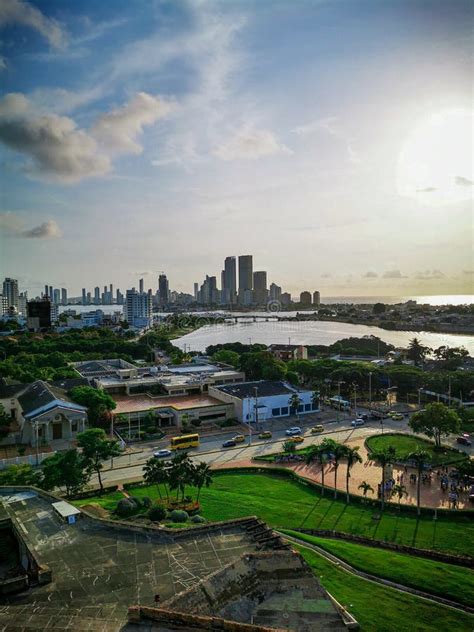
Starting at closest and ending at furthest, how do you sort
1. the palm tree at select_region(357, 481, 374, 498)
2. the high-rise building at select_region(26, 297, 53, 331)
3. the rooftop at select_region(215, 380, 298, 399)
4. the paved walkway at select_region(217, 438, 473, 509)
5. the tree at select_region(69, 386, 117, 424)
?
the palm tree at select_region(357, 481, 374, 498), the paved walkway at select_region(217, 438, 473, 509), the tree at select_region(69, 386, 117, 424), the rooftop at select_region(215, 380, 298, 399), the high-rise building at select_region(26, 297, 53, 331)

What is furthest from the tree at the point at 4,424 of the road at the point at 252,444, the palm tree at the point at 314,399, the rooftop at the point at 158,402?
the palm tree at the point at 314,399

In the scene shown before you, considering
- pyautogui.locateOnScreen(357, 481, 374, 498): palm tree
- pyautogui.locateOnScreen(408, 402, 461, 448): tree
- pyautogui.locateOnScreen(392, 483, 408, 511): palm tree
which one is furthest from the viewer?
pyautogui.locateOnScreen(408, 402, 461, 448): tree

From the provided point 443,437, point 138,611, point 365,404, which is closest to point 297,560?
point 138,611

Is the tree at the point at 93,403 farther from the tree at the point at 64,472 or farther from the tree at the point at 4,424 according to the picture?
the tree at the point at 64,472

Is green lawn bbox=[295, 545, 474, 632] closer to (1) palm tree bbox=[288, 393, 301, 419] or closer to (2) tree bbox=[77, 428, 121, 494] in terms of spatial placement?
(2) tree bbox=[77, 428, 121, 494]

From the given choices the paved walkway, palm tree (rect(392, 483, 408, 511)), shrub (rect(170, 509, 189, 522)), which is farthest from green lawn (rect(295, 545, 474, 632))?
the paved walkway

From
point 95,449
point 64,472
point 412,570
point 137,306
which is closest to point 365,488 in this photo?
point 412,570

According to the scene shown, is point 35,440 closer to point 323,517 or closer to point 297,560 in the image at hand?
point 323,517

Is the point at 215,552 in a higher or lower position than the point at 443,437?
higher

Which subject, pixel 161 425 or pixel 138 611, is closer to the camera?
pixel 138 611
